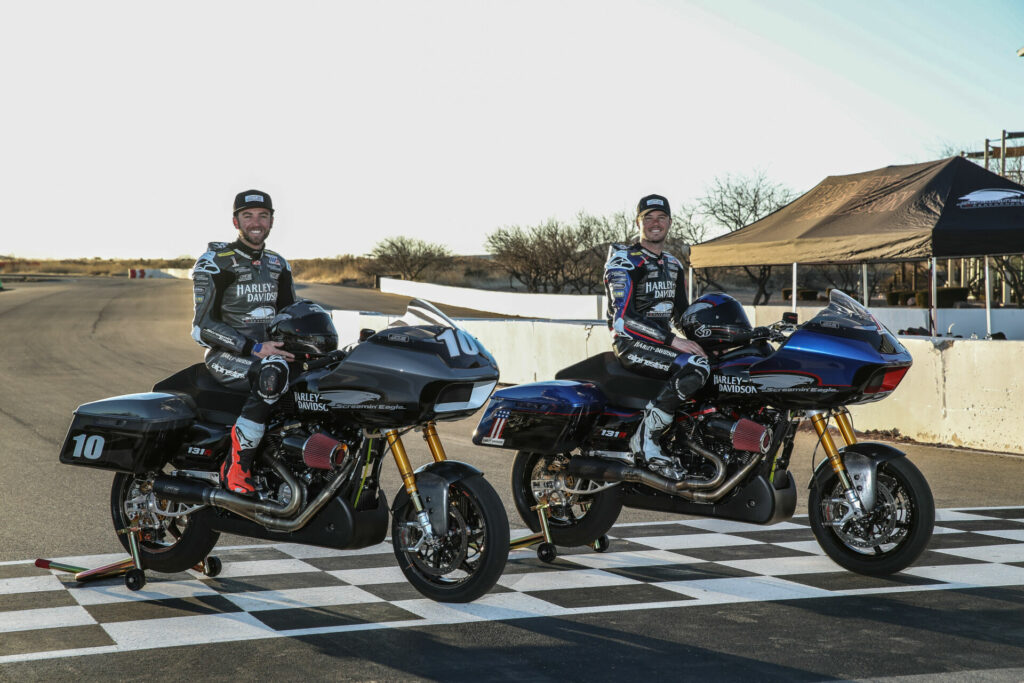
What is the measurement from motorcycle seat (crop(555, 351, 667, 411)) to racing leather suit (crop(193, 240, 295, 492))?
1.91 m

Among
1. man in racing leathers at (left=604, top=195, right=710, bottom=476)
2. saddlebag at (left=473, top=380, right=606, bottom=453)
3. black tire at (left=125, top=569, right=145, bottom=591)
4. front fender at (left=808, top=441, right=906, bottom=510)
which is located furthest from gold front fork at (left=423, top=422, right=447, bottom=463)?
front fender at (left=808, top=441, right=906, bottom=510)

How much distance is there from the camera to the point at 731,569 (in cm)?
661

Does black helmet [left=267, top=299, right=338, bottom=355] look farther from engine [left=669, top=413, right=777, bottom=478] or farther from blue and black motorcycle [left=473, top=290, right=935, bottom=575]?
engine [left=669, top=413, right=777, bottom=478]

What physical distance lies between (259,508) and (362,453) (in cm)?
61

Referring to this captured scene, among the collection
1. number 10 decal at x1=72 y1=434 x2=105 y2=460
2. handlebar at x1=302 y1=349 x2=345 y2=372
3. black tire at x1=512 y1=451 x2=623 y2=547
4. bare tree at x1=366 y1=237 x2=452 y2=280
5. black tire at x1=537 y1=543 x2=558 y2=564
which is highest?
bare tree at x1=366 y1=237 x2=452 y2=280

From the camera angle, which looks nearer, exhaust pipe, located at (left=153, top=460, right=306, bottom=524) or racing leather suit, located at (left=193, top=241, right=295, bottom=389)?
exhaust pipe, located at (left=153, top=460, right=306, bottom=524)

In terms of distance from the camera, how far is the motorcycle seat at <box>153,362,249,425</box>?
20.7 feet

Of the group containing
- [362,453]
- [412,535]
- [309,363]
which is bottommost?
[412,535]

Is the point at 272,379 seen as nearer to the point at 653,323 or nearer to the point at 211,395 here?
the point at 211,395

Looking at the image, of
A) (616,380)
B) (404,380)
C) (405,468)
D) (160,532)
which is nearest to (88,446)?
(160,532)

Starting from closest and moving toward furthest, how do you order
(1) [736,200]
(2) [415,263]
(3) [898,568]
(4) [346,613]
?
(4) [346,613], (3) [898,568], (1) [736,200], (2) [415,263]

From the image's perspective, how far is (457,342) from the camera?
19.1ft

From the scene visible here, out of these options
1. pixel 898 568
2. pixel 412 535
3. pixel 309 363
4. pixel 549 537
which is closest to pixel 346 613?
pixel 412 535

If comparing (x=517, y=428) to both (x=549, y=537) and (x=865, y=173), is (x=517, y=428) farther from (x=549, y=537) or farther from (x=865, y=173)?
(x=865, y=173)
